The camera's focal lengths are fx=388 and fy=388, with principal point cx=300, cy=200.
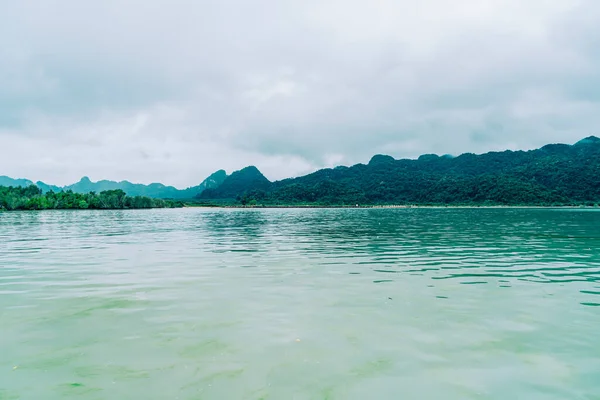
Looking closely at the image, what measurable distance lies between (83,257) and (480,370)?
27.8m

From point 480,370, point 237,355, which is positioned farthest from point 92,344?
point 480,370

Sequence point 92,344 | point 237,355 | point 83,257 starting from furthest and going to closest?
point 83,257, point 92,344, point 237,355

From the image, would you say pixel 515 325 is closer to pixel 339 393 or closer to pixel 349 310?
pixel 349 310

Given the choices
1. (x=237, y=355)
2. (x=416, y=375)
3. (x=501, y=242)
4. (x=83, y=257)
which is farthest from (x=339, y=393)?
(x=501, y=242)

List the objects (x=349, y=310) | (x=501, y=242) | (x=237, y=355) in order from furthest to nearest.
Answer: (x=501, y=242)
(x=349, y=310)
(x=237, y=355)

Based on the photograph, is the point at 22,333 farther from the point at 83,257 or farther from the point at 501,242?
the point at 501,242

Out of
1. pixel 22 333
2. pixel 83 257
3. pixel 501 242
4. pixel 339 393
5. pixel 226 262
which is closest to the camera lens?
pixel 339 393

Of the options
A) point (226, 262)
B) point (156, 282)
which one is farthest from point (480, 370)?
point (226, 262)

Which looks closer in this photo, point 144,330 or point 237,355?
point 237,355

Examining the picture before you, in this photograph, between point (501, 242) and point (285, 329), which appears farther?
point (501, 242)

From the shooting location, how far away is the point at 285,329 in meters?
11.7

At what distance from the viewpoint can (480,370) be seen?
8703 mm

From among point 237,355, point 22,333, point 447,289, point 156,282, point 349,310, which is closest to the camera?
point 237,355

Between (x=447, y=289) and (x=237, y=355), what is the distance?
A: 1068 cm
